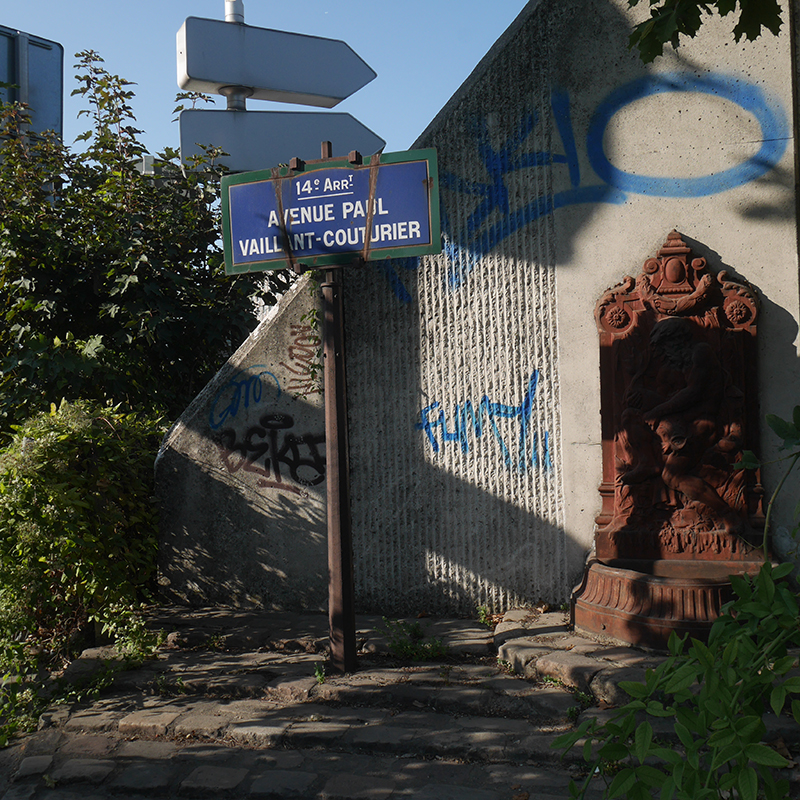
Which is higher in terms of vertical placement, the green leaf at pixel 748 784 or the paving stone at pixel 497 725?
the green leaf at pixel 748 784

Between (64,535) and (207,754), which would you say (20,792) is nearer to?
(207,754)

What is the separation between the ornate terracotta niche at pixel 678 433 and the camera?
439 centimetres

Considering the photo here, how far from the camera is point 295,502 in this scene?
5301mm

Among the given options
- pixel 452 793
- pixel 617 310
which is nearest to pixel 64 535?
pixel 452 793

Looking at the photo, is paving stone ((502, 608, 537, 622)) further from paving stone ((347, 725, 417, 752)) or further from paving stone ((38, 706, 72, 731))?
paving stone ((38, 706, 72, 731))

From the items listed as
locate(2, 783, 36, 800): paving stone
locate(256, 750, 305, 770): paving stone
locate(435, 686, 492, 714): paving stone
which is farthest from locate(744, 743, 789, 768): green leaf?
locate(2, 783, 36, 800): paving stone

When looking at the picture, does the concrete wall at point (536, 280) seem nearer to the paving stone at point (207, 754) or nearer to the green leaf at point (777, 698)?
the paving stone at point (207, 754)

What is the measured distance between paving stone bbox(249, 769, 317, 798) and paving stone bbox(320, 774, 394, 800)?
0.10 metres

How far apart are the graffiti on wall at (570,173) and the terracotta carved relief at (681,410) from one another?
1.47 feet

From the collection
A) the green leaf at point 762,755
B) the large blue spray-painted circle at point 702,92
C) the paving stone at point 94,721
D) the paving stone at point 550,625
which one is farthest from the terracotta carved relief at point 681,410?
the green leaf at point 762,755

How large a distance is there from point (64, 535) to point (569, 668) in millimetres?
2894

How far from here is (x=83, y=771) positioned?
3463 mm

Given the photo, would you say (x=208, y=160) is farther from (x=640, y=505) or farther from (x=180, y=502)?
(x=640, y=505)

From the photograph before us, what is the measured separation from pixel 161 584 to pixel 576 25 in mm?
4777
